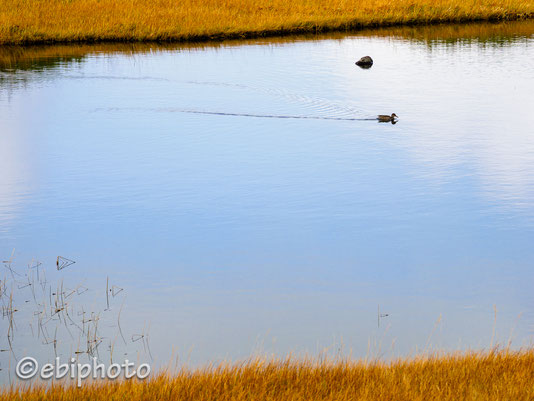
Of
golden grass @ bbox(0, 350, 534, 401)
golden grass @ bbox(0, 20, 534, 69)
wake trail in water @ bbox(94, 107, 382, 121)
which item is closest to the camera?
golden grass @ bbox(0, 350, 534, 401)

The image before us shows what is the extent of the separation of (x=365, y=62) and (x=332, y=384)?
17755 millimetres

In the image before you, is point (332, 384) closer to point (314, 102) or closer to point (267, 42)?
point (314, 102)

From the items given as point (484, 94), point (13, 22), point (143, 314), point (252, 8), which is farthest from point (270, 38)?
point (143, 314)

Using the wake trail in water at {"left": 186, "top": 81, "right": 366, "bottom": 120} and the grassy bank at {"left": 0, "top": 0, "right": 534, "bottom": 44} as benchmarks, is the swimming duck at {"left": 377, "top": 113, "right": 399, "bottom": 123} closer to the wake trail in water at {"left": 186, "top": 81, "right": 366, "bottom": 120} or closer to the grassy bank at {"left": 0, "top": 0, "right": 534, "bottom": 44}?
the wake trail in water at {"left": 186, "top": 81, "right": 366, "bottom": 120}

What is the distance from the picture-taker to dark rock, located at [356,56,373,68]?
74.4 ft

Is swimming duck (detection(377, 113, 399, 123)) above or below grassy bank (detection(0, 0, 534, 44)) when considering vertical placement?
below

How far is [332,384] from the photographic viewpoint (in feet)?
19.0

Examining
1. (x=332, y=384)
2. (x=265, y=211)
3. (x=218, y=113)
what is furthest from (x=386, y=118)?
(x=332, y=384)

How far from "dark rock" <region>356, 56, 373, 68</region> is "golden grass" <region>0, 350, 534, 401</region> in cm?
1711

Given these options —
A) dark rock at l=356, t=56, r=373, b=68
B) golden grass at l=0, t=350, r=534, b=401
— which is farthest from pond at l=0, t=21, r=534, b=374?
dark rock at l=356, t=56, r=373, b=68

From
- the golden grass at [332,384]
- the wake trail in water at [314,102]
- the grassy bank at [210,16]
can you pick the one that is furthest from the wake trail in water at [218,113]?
the golden grass at [332,384]

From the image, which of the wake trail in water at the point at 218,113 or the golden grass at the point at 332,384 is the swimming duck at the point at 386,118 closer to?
the wake trail in water at the point at 218,113

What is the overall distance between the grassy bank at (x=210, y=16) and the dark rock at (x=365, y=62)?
22.0 feet

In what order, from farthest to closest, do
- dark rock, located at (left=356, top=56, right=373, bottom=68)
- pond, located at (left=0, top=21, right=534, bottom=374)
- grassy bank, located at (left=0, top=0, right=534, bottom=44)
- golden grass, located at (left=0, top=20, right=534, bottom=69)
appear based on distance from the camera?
1. grassy bank, located at (left=0, top=0, right=534, bottom=44)
2. golden grass, located at (left=0, top=20, right=534, bottom=69)
3. dark rock, located at (left=356, top=56, right=373, bottom=68)
4. pond, located at (left=0, top=21, right=534, bottom=374)
